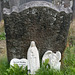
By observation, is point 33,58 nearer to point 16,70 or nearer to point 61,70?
point 16,70

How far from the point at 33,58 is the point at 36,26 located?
88cm

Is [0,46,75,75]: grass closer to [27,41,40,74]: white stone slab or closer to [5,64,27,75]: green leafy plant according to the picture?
[5,64,27,75]: green leafy plant

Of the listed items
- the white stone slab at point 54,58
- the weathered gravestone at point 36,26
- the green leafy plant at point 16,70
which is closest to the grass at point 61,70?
the green leafy plant at point 16,70

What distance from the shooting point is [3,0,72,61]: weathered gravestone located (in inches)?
165

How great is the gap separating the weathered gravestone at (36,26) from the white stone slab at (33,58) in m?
0.24

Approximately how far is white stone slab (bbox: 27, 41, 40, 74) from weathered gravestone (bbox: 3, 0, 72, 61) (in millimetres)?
236

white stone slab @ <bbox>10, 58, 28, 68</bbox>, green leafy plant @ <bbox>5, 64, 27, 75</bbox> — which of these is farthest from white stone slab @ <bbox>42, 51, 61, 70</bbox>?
green leafy plant @ <bbox>5, 64, 27, 75</bbox>

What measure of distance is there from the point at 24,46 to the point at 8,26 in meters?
0.74

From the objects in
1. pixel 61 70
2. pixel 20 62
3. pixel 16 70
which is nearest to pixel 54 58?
pixel 61 70

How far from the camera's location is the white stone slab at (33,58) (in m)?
4.30

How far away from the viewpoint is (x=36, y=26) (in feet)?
14.2

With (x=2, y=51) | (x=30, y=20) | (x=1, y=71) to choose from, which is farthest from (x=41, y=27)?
(x=2, y=51)

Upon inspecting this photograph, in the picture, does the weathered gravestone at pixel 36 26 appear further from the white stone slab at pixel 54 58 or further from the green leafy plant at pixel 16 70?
the green leafy plant at pixel 16 70

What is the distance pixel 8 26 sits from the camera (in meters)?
4.31
